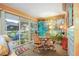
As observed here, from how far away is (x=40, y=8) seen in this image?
1880 millimetres

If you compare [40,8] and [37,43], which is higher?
[40,8]

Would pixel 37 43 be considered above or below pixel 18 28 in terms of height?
below

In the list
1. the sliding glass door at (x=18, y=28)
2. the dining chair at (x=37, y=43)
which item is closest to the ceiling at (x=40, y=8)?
the sliding glass door at (x=18, y=28)

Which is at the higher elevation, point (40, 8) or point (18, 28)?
point (40, 8)

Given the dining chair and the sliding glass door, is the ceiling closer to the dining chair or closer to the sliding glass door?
the sliding glass door

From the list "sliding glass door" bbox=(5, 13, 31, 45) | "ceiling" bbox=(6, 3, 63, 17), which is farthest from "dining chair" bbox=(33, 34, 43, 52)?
"ceiling" bbox=(6, 3, 63, 17)

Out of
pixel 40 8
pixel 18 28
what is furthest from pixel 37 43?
pixel 40 8

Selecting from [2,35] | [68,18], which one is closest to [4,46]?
[2,35]

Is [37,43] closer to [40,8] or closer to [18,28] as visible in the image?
[18,28]

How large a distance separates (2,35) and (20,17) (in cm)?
26

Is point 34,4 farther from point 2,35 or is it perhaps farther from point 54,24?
point 2,35

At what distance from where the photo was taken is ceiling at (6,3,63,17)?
1.87 metres

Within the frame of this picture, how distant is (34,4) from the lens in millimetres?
1877

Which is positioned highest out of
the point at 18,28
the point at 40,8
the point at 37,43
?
the point at 40,8
